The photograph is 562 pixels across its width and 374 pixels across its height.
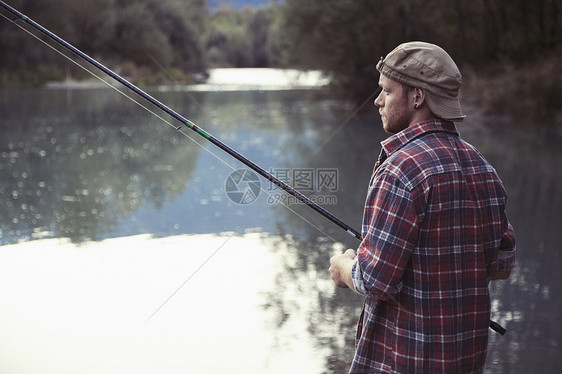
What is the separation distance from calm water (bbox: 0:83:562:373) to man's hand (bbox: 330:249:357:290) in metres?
1.51

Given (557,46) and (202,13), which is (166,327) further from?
(202,13)

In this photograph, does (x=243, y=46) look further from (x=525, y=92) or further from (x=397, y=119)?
(x=397, y=119)

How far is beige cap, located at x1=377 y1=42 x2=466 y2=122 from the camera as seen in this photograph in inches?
68.4

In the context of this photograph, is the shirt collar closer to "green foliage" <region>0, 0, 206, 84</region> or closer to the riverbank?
the riverbank

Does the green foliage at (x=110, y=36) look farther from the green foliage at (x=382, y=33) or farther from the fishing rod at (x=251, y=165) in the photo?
the fishing rod at (x=251, y=165)

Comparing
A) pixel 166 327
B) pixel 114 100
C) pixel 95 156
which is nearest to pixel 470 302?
pixel 166 327

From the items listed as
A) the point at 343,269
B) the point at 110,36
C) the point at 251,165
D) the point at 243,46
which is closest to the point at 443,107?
the point at 343,269

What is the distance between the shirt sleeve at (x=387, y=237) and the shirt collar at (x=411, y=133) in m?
0.11

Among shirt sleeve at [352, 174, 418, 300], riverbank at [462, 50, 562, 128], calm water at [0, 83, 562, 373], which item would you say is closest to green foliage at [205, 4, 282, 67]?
→ riverbank at [462, 50, 562, 128]

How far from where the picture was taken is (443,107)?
5.81 ft

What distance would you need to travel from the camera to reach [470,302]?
5.90 ft

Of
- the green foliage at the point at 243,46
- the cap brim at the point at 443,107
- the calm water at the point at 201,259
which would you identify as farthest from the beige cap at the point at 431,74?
the green foliage at the point at 243,46

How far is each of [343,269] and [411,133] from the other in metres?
0.39

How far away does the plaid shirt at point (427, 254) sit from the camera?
5.57 feet
